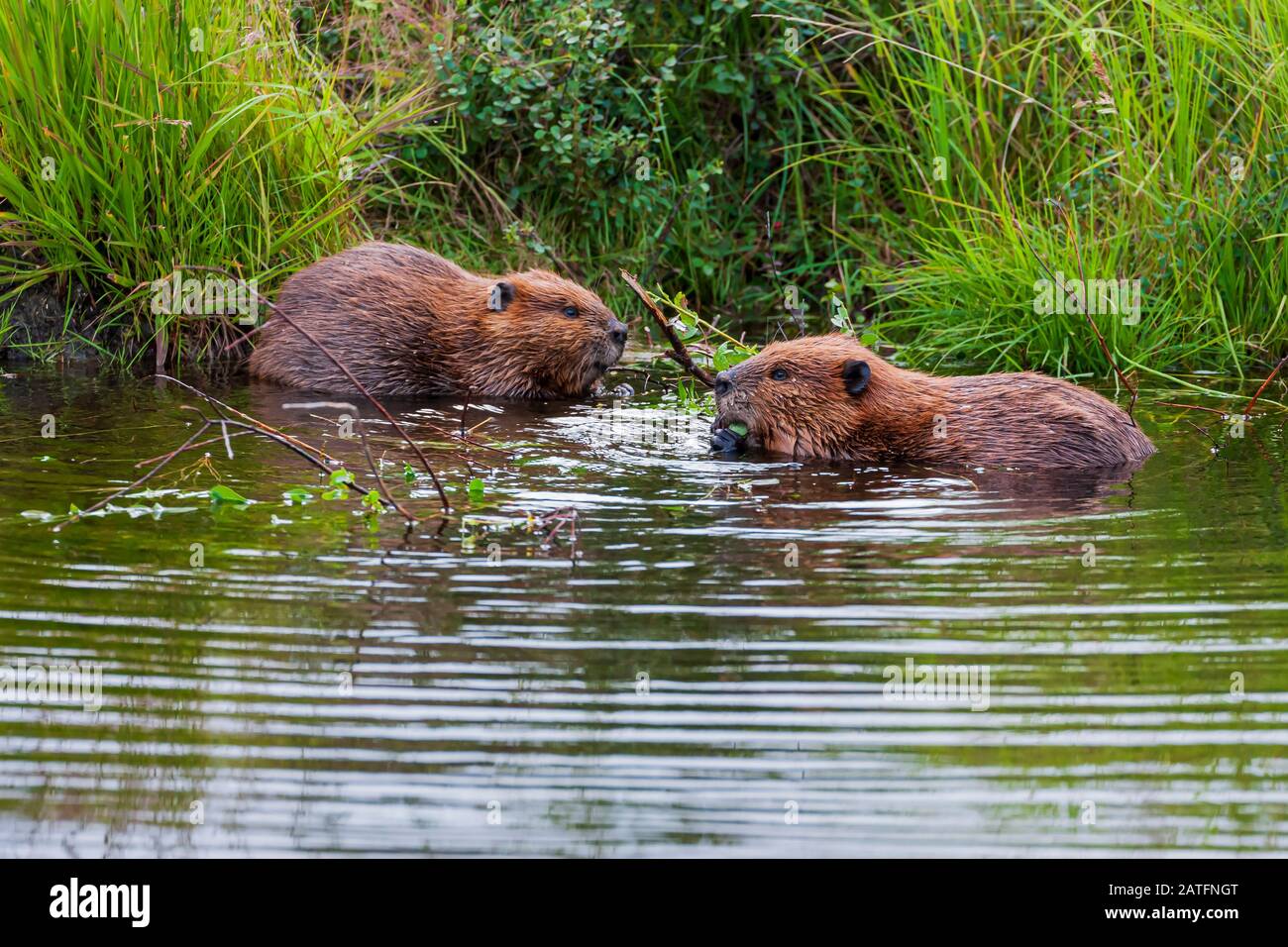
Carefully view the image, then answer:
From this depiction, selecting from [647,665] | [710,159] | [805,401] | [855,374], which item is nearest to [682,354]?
[805,401]

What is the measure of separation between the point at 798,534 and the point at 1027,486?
4.01ft

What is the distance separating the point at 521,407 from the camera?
7.64 metres

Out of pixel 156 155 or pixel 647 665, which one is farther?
pixel 156 155

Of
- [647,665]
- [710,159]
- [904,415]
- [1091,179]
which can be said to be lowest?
[647,665]

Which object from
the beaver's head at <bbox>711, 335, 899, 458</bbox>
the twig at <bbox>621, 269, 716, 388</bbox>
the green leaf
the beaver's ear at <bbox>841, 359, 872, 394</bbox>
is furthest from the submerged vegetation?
the green leaf

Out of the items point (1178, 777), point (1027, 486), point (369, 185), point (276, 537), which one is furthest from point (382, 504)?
point (369, 185)

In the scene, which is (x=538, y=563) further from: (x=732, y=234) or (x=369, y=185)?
(x=732, y=234)

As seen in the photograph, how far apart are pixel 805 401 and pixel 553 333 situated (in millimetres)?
1777

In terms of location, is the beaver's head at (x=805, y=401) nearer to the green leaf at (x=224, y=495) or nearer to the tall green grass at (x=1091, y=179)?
the tall green grass at (x=1091, y=179)

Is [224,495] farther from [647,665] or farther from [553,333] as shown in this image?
[553,333]

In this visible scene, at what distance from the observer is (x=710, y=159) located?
9594 millimetres

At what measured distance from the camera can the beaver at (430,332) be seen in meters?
7.68

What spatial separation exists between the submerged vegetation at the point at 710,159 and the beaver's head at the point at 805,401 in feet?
1.95

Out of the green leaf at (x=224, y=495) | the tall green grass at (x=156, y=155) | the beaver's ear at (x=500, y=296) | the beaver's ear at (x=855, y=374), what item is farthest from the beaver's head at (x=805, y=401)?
the tall green grass at (x=156, y=155)
